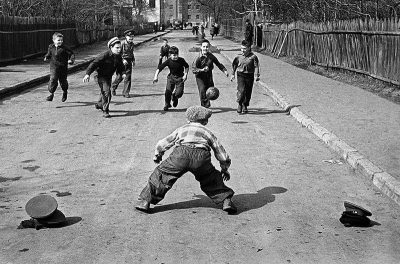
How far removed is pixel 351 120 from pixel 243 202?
219 inches

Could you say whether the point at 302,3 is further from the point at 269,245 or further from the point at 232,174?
the point at 269,245

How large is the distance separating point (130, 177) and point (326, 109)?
21.8ft

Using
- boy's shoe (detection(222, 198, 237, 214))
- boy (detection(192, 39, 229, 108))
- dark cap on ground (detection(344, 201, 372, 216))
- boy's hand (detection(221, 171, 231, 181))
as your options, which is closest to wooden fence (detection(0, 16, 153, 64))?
boy (detection(192, 39, 229, 108))

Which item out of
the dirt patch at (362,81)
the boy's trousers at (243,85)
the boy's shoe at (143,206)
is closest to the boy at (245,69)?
the boy's trousers at (243,85)

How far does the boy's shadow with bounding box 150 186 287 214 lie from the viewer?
6.54 metres

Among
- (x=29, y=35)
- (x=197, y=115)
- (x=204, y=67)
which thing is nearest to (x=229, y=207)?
(x=197, y=115)

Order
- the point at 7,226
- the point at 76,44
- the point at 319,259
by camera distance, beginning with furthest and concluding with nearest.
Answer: the point at 76,44
the point at 7,226
the point at 319,259

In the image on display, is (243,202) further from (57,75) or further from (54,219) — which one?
(57,75)

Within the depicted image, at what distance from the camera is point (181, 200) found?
6.80m

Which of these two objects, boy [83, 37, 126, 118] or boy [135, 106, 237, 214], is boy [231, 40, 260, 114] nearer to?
boy [83, 37, 126, 118]

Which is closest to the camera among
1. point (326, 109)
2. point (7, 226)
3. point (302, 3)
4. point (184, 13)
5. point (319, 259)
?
point (319, 259)

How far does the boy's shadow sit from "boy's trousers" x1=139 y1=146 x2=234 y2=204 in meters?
0.19

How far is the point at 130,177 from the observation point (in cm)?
776

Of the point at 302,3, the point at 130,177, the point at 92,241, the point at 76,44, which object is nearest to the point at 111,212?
the point at 92,241
